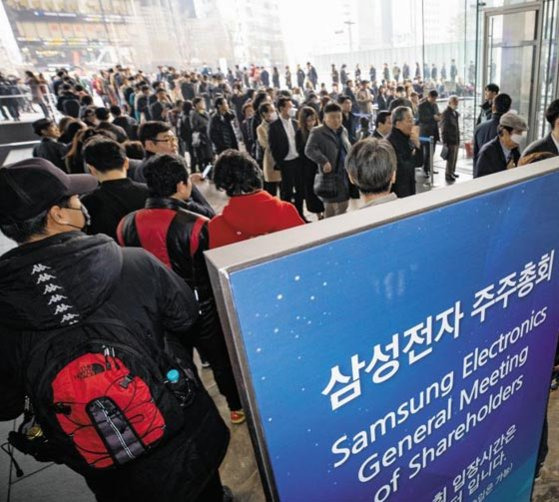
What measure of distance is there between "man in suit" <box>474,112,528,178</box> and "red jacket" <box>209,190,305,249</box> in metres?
1.94

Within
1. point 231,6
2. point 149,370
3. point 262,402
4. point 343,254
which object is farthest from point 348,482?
point 231,6

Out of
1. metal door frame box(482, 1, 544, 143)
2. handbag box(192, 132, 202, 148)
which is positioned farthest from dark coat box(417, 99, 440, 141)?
handbag box(192, 132, 202, 148)

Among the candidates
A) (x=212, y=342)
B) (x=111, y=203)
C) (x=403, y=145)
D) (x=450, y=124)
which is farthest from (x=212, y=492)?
(x=450, y=124)

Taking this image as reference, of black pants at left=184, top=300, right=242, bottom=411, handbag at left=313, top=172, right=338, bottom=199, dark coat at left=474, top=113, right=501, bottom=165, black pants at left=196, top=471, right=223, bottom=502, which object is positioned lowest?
black pants at left=196, top=471, right=223, bottom=502

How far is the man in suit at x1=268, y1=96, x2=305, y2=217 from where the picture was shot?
192 inches

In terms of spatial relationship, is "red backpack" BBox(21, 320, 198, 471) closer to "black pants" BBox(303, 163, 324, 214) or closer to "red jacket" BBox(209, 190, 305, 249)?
"red jacket" BBox(209, 190, 305, 249)

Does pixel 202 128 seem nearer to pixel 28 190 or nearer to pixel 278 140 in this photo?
pixel 278 140

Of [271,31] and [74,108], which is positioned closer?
[74,108]

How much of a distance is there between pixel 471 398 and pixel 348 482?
0.42 meters

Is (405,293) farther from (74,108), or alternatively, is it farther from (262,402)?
(74,108)

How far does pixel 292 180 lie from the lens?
5.21 meters

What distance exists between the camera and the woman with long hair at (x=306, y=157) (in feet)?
16.1

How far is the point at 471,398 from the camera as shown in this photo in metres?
1.05

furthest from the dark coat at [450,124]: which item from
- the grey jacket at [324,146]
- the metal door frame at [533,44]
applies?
the grey jacket at [324,146]
